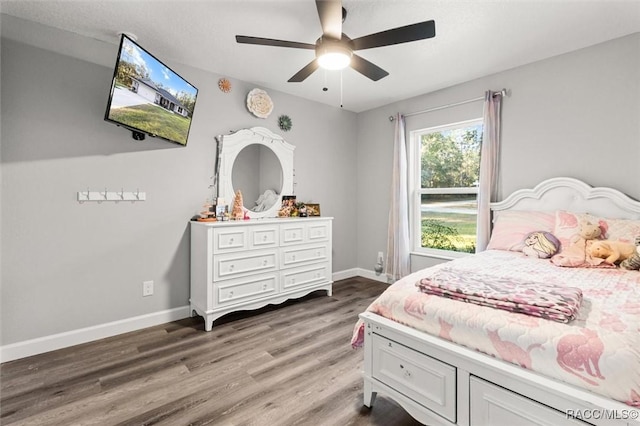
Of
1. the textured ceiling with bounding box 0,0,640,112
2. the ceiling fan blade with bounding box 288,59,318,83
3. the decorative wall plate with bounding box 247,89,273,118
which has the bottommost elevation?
the ceiling fan blade with bounding box 288,59,318,83

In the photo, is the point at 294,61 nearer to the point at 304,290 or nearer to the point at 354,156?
Result: the point at 354,156

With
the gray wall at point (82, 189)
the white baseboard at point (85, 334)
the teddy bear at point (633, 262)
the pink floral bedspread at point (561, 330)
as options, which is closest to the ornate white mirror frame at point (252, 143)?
the gray wall at point (82, 189)

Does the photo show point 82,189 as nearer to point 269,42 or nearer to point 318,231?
point 269,42

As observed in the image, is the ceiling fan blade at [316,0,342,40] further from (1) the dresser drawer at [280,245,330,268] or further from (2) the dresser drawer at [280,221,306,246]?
(1) the dresser drawer at [280,245,330,268]

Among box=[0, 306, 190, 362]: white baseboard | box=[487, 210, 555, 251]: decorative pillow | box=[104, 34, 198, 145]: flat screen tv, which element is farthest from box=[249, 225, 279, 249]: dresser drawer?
box=[487, 210, 555, 251]: decorative pillow

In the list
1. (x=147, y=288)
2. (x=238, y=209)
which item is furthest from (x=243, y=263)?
(x=147, y=288)

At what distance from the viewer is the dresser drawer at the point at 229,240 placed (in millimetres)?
2766

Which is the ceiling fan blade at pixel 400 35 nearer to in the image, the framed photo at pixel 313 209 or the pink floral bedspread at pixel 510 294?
the pink floral bedspread at pixel 510 294

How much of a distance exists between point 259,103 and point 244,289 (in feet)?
7.03

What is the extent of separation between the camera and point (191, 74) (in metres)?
3.06

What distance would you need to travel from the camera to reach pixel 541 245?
96.7 inches

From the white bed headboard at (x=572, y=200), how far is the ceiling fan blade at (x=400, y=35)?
6.61 ft

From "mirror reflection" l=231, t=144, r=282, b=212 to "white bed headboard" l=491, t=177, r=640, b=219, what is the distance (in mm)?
2520

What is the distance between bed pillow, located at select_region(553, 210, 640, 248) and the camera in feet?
7.44
